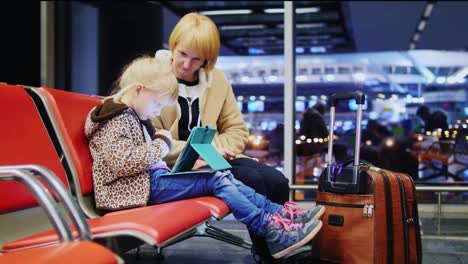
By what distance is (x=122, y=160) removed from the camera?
158 centimetres

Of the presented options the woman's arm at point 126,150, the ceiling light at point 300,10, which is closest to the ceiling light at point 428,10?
the ceiling light at point 300,10

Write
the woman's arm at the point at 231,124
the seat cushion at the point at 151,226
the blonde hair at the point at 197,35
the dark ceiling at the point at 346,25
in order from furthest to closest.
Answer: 1. the dark ceiling at the point at 346,25
2. the woman's arm at the point at 231,124
3. the blonde hair at the point at 197,35
4. the seat cushion at the point at 151,226

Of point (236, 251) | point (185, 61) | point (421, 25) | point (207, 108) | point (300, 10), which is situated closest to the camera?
point (185, 61)

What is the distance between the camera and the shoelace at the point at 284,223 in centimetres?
178

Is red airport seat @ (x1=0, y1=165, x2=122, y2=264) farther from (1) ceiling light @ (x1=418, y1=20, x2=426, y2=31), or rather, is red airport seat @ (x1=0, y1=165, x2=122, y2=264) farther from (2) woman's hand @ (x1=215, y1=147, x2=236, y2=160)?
(1) ceiling light @ (x1=418, y1=20, x2=426, y2=31)

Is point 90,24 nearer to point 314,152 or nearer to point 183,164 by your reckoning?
point 314,152

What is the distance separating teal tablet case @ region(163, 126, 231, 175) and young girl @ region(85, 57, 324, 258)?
0.17 ft

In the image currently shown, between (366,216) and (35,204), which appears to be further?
(366,216)

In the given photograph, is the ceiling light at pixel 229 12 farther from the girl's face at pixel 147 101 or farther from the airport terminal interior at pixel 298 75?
the girl's face at pixel 147 101

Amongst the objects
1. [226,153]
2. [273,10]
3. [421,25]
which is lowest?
[226,153]

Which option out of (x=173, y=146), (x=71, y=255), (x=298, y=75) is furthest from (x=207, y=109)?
(x=298, y=75)

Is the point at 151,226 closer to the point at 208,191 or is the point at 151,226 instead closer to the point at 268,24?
the point at 208,191

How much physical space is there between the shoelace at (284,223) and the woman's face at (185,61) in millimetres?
735

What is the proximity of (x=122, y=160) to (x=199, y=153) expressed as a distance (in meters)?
0.26
